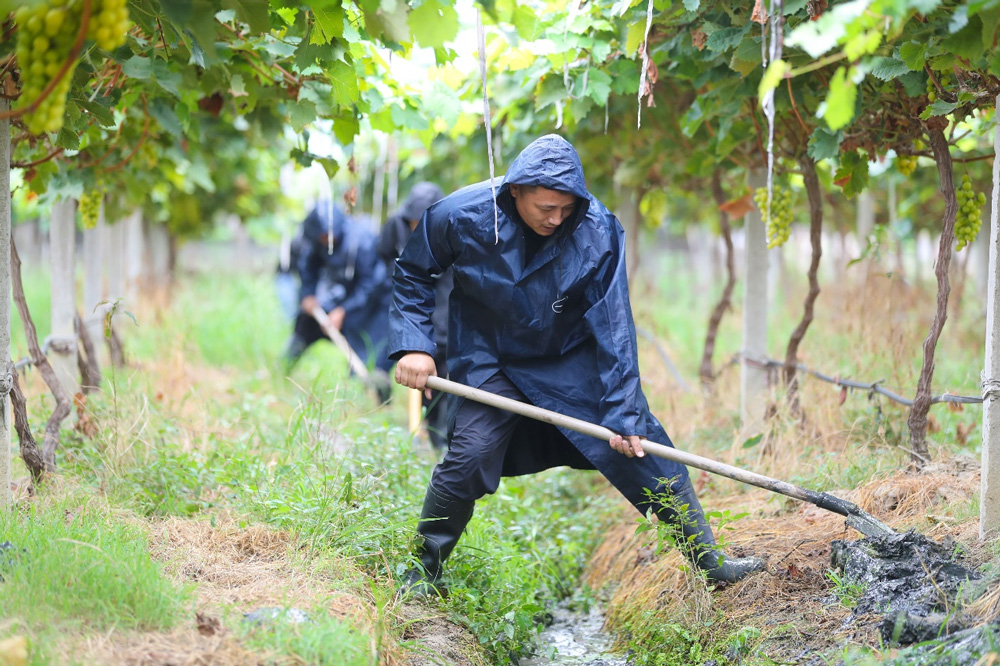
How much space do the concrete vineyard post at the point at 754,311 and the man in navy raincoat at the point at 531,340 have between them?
69.6 inches

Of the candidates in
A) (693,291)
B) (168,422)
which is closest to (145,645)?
(168,422)

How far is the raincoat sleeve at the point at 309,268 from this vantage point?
300 inches

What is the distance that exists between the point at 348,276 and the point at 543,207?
176 inches

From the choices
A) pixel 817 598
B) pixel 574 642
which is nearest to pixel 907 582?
pixel 817 598

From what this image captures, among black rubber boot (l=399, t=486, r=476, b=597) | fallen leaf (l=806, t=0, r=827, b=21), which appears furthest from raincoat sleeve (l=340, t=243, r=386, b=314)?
fallen leaf (l=806, t=0, r=827, b=21)

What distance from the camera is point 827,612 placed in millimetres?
2955

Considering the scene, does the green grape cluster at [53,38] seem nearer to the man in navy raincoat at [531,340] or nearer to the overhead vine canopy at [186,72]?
the overhead vine canopy at [186,72]

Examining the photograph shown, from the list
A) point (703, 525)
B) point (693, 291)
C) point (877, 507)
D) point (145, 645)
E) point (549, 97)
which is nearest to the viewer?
point (145, 645)

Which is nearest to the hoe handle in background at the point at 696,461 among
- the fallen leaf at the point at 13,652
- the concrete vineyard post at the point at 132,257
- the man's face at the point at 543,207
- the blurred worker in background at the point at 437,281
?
the man's face at the point at 543,207

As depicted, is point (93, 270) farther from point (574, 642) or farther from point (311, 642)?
point (311, 642)

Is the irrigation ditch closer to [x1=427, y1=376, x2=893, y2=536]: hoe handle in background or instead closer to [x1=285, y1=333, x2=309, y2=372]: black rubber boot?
[x1=427, y1=376, x2=893, y2=536]: hoe handle in background

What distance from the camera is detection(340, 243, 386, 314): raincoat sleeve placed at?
24.5ft

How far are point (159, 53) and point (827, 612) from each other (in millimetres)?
3282

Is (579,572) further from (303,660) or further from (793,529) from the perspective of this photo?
(303,660)
